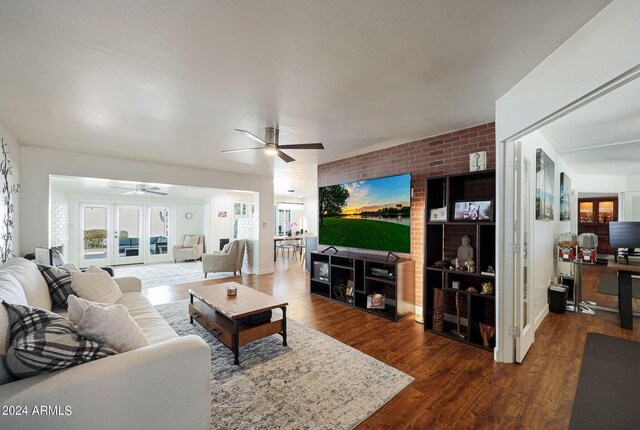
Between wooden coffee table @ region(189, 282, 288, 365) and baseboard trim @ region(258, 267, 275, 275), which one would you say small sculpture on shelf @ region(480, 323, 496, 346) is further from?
baseboard trim @ region(258, 267, 275, 275)

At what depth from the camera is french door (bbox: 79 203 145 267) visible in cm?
761

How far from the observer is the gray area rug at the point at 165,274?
577 centimetres

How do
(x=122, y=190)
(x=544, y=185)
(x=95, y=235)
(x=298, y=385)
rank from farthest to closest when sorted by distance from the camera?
(x=95, y=235)
(x=122, y=190)
(x=544, y=185)
(x=298, y=385)

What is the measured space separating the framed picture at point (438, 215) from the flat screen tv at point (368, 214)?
45 centimetres

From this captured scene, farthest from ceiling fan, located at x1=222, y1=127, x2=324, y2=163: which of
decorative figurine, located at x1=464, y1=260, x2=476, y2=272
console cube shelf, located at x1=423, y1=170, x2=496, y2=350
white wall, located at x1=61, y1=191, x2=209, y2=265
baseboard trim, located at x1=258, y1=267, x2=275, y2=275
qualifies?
white wall, located at x1=61, y1=191, x2=209, y2=265

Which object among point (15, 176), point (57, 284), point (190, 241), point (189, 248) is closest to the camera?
Answer: point (57, 284)

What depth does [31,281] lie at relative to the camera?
6.89ft

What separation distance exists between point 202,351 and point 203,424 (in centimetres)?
39

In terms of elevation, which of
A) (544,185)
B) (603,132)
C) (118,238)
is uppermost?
(603,132)

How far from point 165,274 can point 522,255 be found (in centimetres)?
712

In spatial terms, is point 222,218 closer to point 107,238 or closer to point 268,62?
point 107,238

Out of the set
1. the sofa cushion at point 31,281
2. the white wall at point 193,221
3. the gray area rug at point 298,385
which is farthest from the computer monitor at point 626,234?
the white wall at point 193,221

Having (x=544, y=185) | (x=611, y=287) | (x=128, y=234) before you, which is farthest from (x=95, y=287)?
(x=611, y=287)

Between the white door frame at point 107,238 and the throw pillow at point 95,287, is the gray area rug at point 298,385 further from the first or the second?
the white door frame at point 107,238
